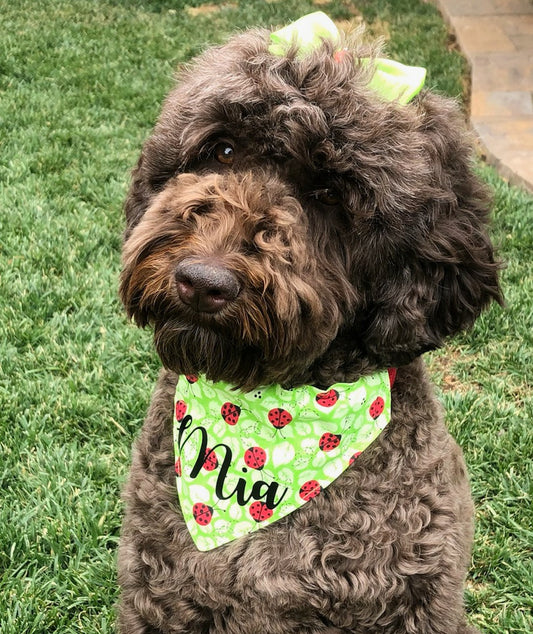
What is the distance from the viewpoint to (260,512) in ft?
7.00

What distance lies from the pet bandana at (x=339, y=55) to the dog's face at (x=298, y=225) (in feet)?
0.11

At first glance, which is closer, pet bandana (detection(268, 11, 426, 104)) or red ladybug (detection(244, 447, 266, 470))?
pet bandana (detection(268, 11, 426, 104))

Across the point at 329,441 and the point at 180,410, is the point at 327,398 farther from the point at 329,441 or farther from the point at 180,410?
the point at 180,410

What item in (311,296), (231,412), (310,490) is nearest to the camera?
(311,296)

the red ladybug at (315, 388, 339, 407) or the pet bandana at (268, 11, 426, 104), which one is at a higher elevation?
the pet bandana at (268, 11, 426, 104)

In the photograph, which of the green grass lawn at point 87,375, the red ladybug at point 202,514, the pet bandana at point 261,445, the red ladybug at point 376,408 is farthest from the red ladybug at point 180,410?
the green grass lawn at point 87,375

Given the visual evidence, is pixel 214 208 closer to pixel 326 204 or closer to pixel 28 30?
pixel 326 204

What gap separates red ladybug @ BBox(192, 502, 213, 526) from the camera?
7.01 ft

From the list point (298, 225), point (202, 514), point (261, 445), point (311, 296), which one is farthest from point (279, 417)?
point (298, 225)

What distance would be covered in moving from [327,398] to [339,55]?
875 mm

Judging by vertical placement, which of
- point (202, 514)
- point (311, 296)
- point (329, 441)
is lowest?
point (202, 514)

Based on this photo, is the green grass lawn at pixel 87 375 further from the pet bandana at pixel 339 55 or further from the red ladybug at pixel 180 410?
the red ladybug at pixel 180 410

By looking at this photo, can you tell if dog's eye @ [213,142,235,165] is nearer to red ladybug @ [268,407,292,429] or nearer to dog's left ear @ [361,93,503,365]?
dog's left ear @ [361,93,503,365]

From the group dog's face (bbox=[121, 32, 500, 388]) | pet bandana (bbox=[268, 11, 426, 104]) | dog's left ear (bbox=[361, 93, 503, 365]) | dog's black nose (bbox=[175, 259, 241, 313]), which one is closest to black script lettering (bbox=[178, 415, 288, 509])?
dog's face (bbox=[121, 32, 500, 388])
